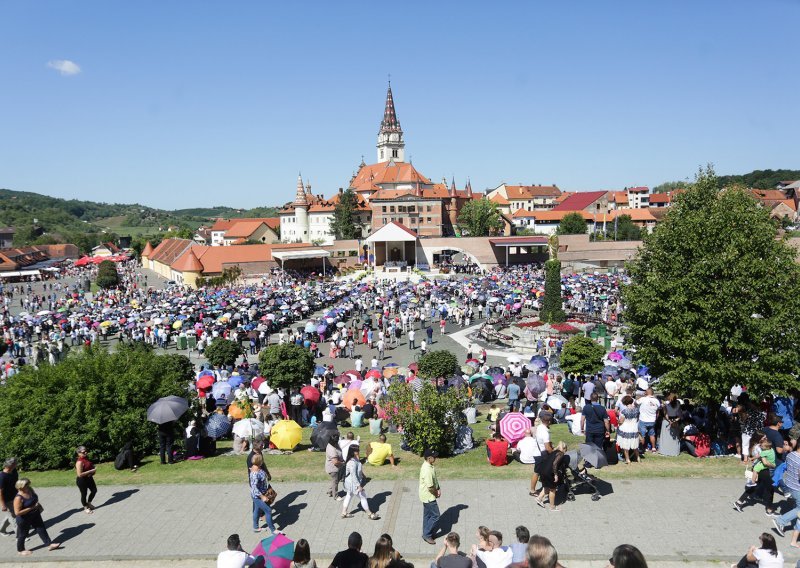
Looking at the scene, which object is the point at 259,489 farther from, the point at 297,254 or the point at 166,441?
the point at 297,254

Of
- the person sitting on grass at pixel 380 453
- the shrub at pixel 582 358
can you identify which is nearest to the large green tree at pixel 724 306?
the shrub at pixel 582 358

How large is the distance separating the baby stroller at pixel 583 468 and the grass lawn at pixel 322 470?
78cm

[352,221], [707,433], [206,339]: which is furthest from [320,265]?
[707,433]

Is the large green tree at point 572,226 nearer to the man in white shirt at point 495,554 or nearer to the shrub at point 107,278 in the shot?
the shrub at point 107,278

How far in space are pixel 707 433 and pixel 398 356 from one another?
15313 millimetres

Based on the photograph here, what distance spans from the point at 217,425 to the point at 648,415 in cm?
789

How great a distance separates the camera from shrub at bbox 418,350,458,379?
1630 cm

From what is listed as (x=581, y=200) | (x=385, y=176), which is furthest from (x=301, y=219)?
(x=581, y=200)

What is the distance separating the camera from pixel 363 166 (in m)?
103

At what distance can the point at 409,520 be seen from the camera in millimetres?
8188

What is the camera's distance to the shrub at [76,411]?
35.1 ft

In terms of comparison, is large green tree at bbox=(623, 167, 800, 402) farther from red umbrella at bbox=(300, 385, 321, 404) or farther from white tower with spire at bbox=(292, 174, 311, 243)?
white tower with spire at bbox=(292, 174, 311, 243)

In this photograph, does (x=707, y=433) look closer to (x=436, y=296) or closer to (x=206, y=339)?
(x=206, y=339)

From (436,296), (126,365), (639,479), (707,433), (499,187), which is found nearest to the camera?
(639,479)
